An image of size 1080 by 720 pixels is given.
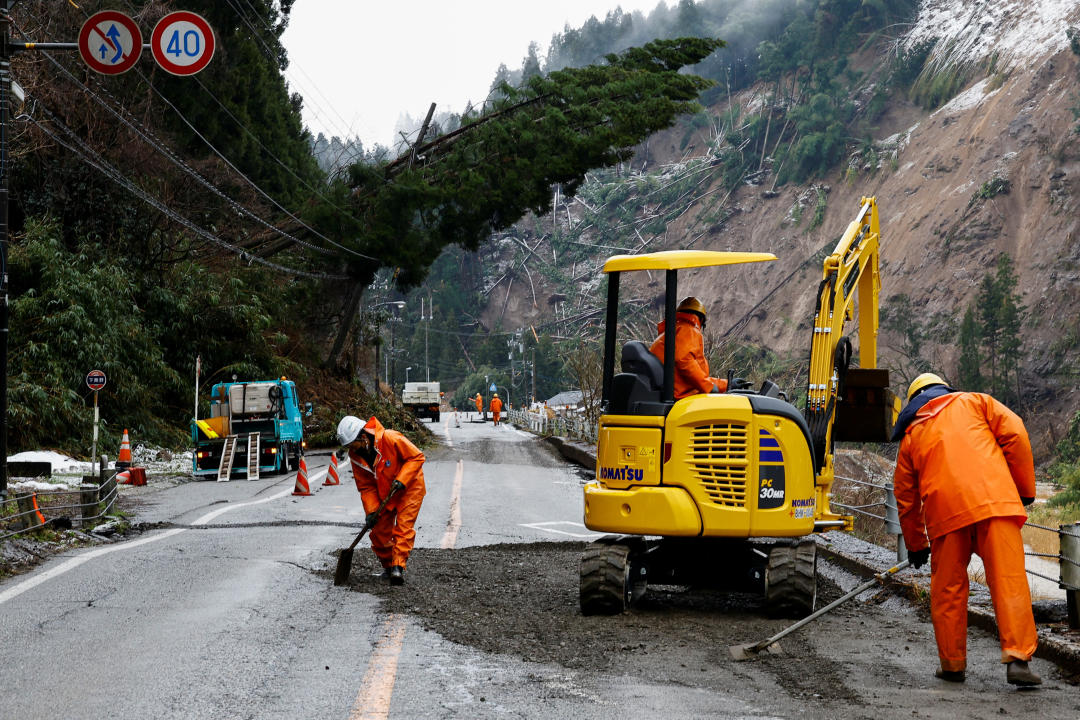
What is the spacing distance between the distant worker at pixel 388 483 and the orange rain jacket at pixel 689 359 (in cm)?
244

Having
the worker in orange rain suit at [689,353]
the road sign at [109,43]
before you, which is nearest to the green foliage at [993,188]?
the road sign at [109,43]

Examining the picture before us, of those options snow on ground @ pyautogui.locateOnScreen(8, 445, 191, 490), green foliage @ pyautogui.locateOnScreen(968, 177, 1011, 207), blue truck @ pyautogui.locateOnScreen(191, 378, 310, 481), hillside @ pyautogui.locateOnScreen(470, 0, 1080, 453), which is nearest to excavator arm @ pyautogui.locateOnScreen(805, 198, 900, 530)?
snow on ground @ pyautogui.locateOnScreen(8, 445, 191, 490)

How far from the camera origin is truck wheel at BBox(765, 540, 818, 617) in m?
8.67

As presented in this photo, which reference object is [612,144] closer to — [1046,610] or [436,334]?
[1046,610]

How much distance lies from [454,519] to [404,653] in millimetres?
9258

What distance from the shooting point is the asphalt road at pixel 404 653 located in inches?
241

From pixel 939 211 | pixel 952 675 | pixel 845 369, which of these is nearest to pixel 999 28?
pixel 939 211

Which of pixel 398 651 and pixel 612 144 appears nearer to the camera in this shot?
pixel 398 651

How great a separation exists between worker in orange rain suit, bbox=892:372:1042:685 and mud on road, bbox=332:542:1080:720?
11.9 inches

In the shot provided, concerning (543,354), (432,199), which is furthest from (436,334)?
(432,199)

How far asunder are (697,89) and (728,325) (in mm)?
49972

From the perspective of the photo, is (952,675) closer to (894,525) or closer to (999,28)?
(894,525)

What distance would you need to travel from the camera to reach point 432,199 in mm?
42469

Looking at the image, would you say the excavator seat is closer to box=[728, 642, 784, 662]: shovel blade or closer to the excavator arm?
box=[728, 642, 784, 662]: shovel blade
